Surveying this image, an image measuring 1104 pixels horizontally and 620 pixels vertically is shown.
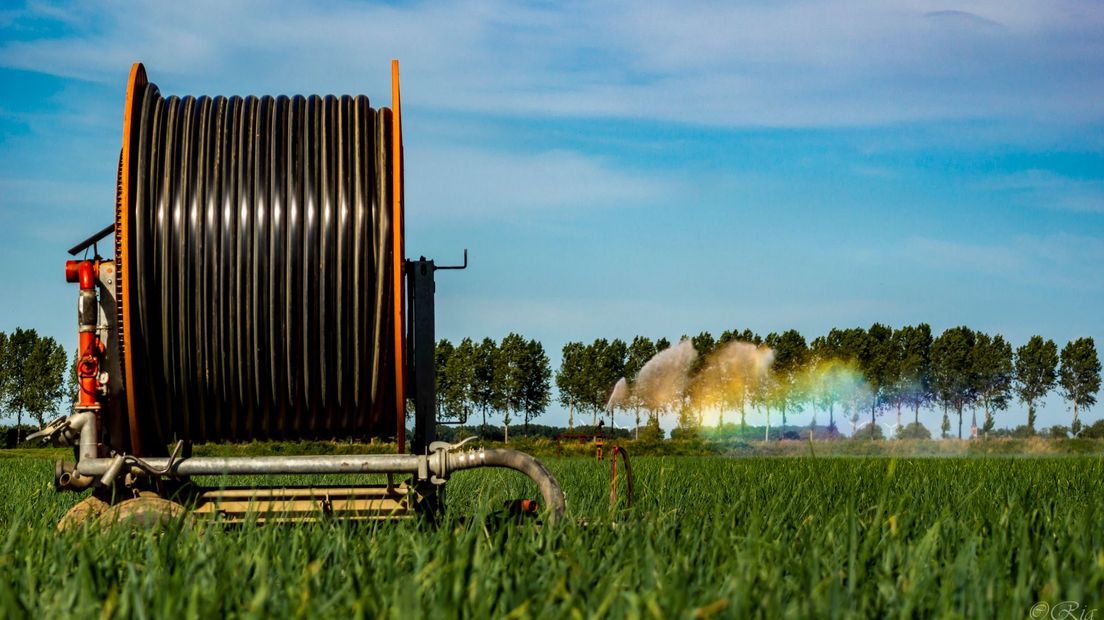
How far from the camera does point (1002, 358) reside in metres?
83.9

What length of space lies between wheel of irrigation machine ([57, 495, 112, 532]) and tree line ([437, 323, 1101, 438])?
74.2 metres

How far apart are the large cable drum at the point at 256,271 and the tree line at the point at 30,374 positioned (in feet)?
259

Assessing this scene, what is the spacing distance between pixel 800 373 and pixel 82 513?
81.8 m

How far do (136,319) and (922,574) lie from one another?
205 inches

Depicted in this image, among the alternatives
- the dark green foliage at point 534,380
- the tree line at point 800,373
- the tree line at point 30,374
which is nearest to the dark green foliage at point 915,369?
the tree line at point 800,373

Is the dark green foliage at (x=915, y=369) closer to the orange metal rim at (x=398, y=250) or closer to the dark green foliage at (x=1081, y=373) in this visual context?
the dark green foliage at (x=1081, y=373)

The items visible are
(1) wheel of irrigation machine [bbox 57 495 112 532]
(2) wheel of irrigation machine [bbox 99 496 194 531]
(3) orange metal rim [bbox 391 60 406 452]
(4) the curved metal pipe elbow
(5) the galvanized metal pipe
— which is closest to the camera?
(1) wheel of irrigation machine [bbox 57 495 112 532]

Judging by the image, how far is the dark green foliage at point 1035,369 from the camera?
277ft

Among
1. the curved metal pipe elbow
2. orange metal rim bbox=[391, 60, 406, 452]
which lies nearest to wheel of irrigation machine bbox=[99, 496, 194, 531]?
orange metal rim bbox=[391, 60, 406, 452]

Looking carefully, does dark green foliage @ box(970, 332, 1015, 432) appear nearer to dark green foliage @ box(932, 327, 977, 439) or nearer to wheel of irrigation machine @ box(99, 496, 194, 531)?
dark green foliage @ box(932, 327, 977, 439)

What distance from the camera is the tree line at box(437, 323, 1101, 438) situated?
8356 centimetres

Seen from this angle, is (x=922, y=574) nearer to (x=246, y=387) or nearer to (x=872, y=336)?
(x=246, y=387)

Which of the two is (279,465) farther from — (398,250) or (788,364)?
(788,364)

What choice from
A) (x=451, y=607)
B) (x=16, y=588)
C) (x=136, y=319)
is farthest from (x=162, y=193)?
(x=451, y=607)
